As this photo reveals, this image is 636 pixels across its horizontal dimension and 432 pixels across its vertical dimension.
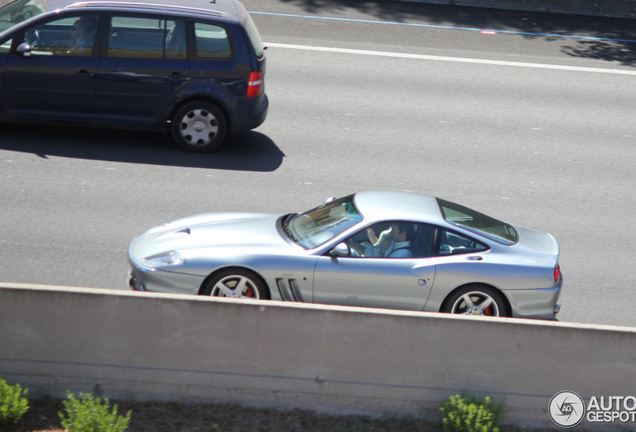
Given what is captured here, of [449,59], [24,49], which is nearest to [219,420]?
[24,49]

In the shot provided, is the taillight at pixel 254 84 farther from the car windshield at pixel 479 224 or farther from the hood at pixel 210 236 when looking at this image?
the car windshield at pixel 479 224

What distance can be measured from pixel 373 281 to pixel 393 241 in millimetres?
470

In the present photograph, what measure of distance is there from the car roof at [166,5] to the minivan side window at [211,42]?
0.85 ft

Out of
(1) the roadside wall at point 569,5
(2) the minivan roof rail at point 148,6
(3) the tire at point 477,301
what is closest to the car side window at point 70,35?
(2) the minivan roof rail at point 148,6

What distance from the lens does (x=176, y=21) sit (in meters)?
10.6

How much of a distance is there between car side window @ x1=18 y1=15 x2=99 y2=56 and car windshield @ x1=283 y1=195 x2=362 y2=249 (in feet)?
15.9

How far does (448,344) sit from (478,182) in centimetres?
497

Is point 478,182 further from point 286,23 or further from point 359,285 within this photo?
point 286,23

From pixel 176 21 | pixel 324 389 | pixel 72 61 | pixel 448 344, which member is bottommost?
pixel 324 389

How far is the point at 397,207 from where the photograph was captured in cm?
708

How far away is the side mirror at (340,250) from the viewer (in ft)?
21.6

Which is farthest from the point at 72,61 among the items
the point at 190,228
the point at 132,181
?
the point at 190,228

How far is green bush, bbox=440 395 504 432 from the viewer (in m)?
5.61

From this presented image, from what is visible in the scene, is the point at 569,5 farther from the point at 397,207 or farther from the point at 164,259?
the point at 164,259
